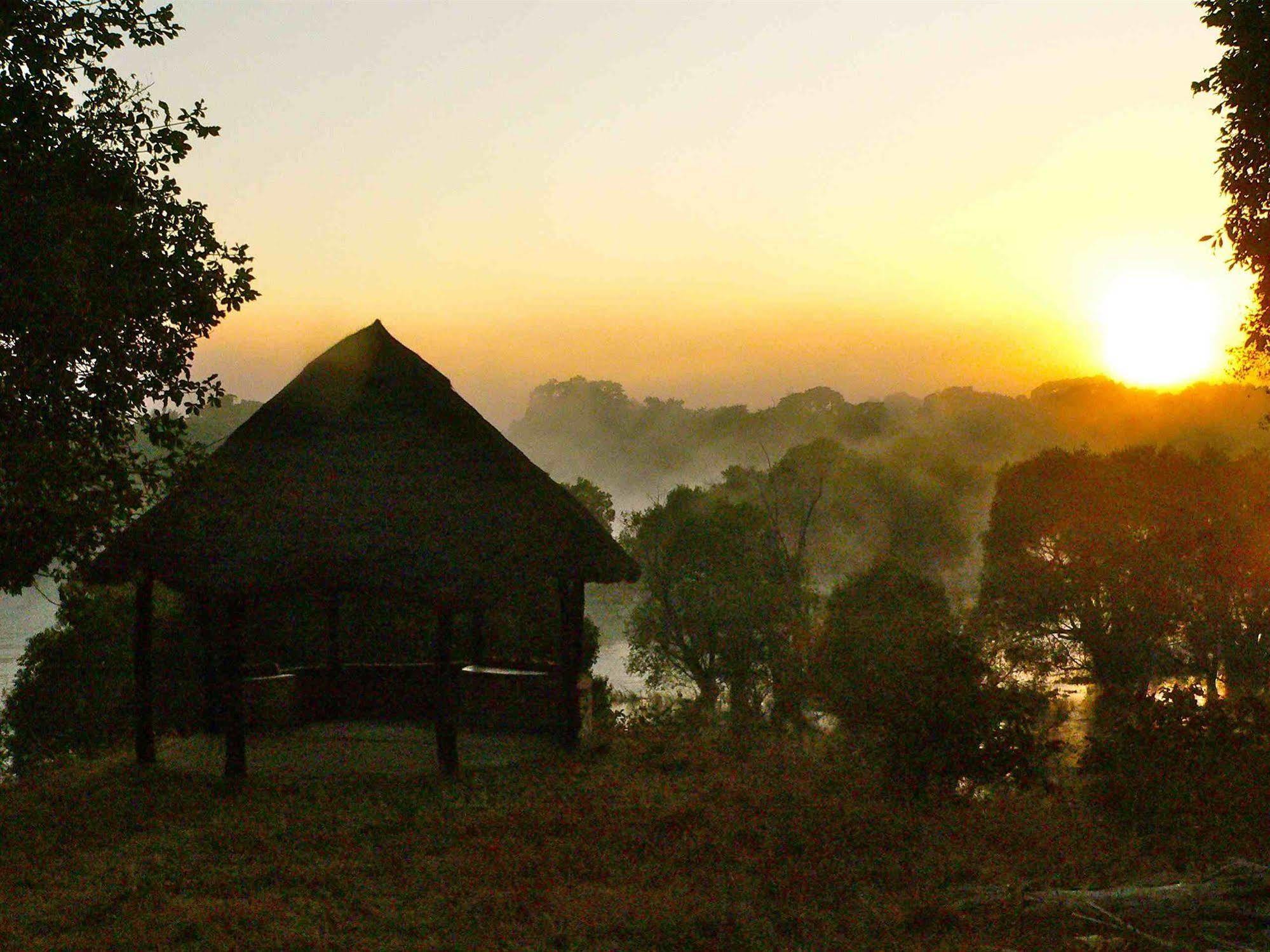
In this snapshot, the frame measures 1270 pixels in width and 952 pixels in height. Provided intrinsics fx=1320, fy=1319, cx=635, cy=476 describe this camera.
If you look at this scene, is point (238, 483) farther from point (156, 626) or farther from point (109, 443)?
point (156, 626)

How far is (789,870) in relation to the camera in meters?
12.9

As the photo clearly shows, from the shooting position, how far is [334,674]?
938 inches

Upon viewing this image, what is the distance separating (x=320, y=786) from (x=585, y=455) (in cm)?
16218

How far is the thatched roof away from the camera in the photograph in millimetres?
17953

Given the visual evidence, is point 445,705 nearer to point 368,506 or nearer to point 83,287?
point 368,506

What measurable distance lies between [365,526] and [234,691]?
2830 mm

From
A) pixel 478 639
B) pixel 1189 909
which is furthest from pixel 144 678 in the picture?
pixel 1189 909

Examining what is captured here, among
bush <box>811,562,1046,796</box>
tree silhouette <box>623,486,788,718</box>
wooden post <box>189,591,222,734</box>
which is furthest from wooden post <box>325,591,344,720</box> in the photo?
tree silhouette <box>623,486,788,718</box>

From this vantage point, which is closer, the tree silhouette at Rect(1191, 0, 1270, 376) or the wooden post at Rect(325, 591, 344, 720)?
the tree silhouette at Rect(1191, 0, 1270, 376)

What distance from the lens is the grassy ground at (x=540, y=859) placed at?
11016mm

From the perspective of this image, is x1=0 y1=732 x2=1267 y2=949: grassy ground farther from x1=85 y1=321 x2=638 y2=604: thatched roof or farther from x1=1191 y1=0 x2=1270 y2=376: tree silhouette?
x1=1191 y1=0 x2=1270 y2=376: tree silhouette

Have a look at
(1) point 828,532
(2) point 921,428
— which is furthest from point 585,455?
(1) point 828,532

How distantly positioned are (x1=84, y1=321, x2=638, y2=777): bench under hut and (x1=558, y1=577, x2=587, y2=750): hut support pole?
0.10ft

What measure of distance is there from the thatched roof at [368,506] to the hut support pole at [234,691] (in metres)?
0.71
